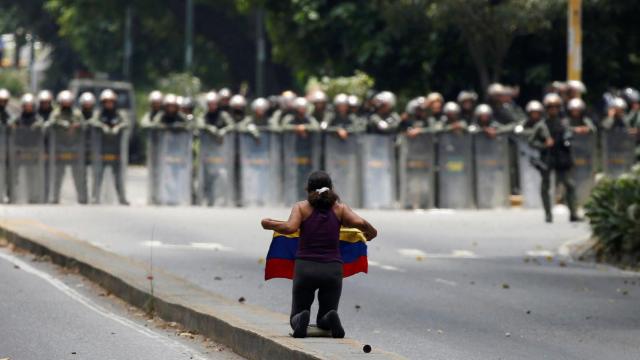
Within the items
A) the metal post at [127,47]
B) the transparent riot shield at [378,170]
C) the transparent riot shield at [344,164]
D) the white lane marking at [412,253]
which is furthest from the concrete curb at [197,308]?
the metal post at [127,47]

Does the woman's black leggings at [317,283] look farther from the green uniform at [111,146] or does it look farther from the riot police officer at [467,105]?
the riot police officer at [467,105]

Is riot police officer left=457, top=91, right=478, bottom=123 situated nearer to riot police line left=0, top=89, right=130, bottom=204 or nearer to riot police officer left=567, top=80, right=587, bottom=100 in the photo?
riot police officer left=567, top=80, right=587, bottom=100

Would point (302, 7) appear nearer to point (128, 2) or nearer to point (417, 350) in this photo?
point (128, 2)

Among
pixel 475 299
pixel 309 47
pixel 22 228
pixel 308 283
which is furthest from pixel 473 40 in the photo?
pixel 308 283

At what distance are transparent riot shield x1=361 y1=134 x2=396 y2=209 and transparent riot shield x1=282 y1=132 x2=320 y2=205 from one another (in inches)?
32.6

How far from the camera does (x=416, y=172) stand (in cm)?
3222

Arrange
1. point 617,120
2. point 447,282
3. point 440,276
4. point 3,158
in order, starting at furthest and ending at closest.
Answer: point 617,120 → point 3,158 → point 440,276 → point 447,282

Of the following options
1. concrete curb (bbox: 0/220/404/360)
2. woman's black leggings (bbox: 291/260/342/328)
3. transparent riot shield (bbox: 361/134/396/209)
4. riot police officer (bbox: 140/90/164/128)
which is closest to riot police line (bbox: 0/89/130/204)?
riot police officer (bbox: 140/90/164/128)

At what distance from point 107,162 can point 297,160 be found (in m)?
3.21

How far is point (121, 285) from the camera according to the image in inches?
632

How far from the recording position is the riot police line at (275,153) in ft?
104

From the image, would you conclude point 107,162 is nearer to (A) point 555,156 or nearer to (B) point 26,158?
(B) point 26,158

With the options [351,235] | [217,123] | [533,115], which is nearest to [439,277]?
[351,235]

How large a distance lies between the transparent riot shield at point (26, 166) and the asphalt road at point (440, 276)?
1418 millimetres
